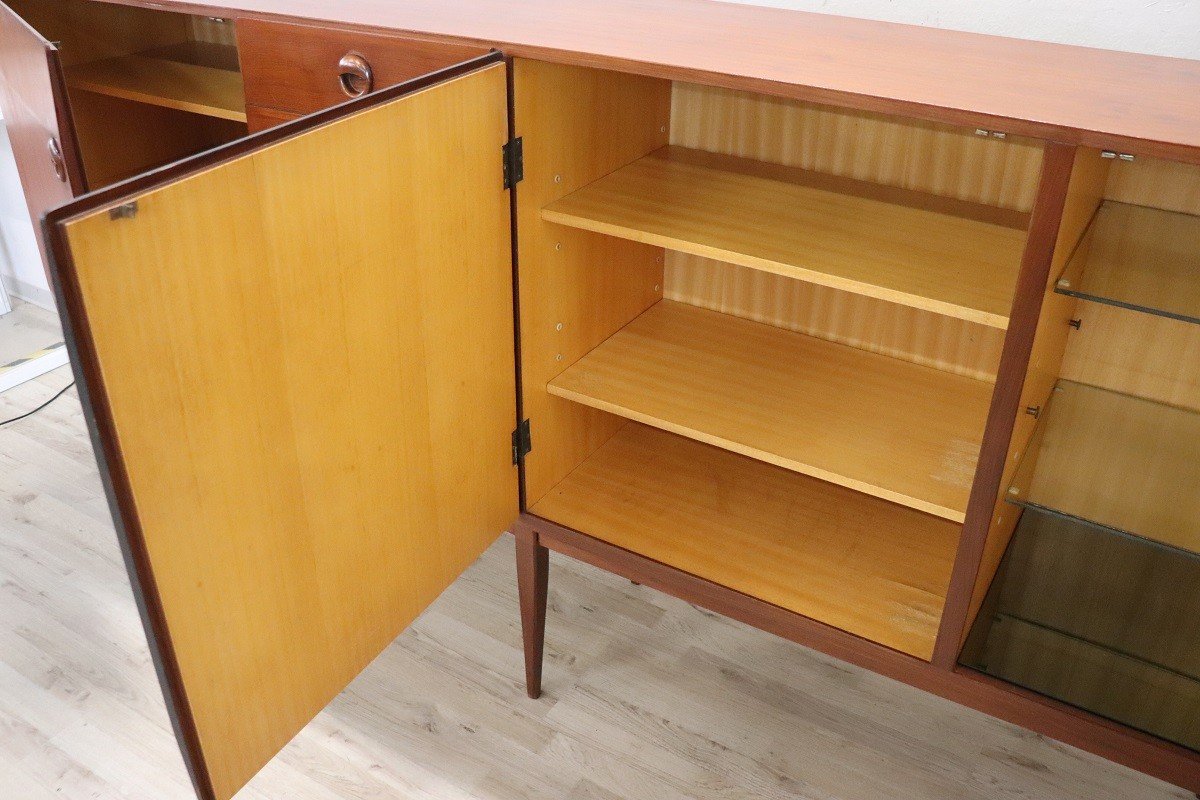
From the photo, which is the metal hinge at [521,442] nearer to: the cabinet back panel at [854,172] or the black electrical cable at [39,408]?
the cabinet back panel at [854,172]

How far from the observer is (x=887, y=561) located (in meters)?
1.42

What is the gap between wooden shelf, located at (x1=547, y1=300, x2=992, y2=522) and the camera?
1.28 metres

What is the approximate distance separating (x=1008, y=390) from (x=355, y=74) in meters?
0.85

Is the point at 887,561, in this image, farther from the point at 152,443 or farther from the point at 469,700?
the point at 152,443

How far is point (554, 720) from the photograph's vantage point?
165 centimetres

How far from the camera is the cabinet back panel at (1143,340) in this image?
4.06 feet

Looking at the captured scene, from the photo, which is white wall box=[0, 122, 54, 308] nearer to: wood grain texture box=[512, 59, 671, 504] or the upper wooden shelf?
the upper wooden shelf

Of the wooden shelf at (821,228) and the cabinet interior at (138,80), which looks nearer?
the wooden shelf at (821,228)

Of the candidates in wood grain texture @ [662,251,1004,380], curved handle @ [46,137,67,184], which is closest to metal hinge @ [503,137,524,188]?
wood grain texture @ [662,251,1004,380]

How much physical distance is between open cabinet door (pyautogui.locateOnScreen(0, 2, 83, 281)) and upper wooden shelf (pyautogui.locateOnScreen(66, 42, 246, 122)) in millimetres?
155

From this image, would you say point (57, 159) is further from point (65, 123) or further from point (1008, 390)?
point (1008, 390)

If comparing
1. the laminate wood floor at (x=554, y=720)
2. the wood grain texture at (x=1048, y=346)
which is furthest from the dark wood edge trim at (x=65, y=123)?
the wood grain texture at (x=1048, y=346)

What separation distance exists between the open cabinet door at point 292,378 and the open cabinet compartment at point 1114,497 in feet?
2.13

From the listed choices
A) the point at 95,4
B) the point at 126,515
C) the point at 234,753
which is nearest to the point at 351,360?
the point at 126,515
